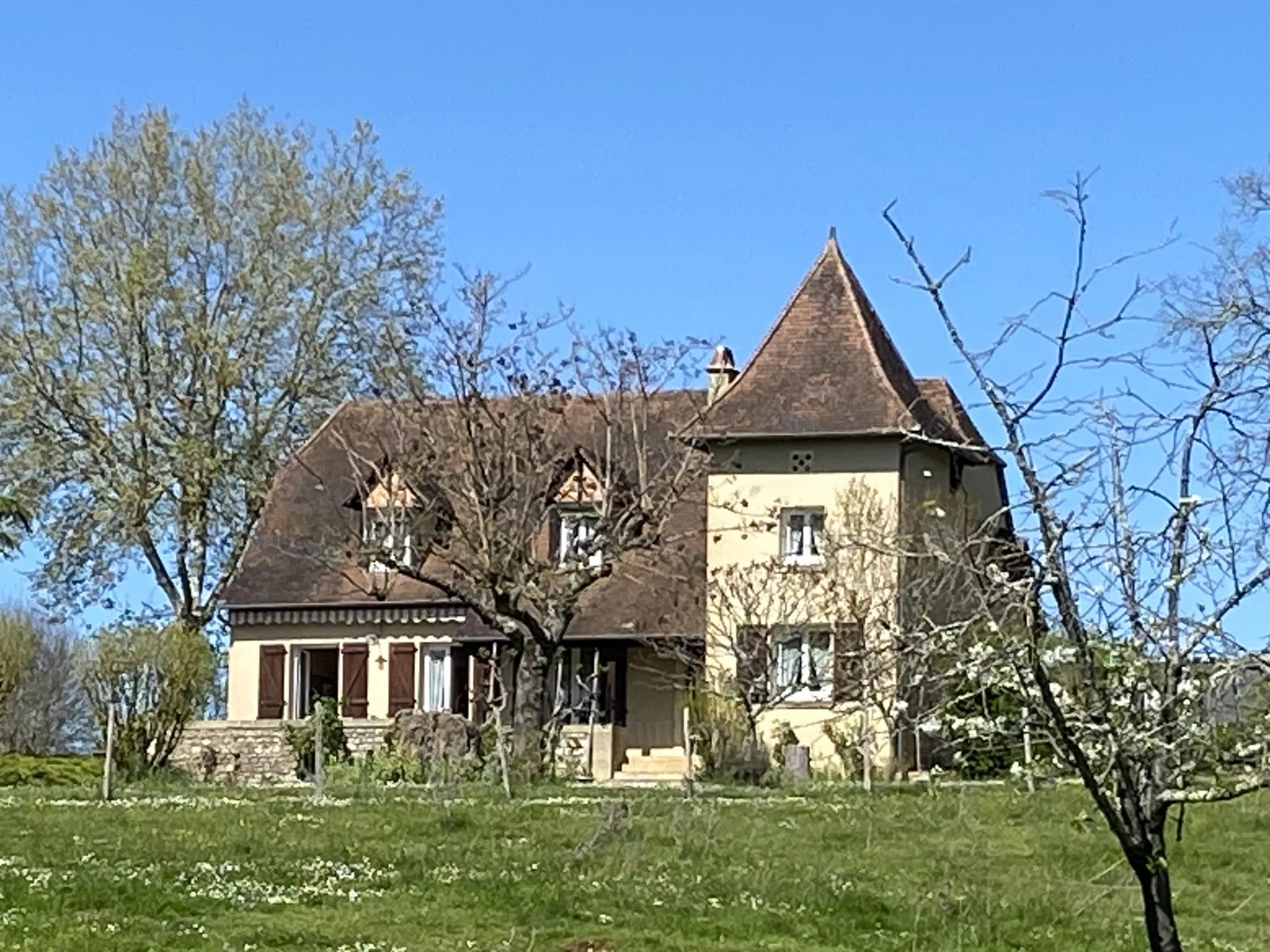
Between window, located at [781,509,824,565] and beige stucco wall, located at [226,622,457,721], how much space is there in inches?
302

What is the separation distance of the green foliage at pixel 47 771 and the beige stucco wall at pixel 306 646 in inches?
230

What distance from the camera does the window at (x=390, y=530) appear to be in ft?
111

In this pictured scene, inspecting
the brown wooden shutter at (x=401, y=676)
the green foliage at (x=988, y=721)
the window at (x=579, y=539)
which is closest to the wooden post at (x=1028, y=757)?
the green foliage at (x=988, y=721)

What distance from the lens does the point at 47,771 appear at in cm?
3672

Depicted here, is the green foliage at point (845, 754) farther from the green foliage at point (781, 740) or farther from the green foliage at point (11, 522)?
the green foliage at point (11, 522)

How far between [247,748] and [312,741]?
319 cm

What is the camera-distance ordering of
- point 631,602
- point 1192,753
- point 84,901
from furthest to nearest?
point 631,602
point 84,901
point 1192,753

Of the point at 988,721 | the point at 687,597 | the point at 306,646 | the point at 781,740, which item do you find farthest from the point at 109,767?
the point at 988,721

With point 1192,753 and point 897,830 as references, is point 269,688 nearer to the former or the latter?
point 897,830

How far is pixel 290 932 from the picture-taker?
13578mm

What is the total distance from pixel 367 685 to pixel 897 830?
24.0 m

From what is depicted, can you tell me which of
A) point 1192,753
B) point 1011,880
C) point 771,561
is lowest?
point 1011,880

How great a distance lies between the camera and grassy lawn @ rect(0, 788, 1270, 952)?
13.9m

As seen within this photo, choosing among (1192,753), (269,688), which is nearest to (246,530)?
(269,688)
